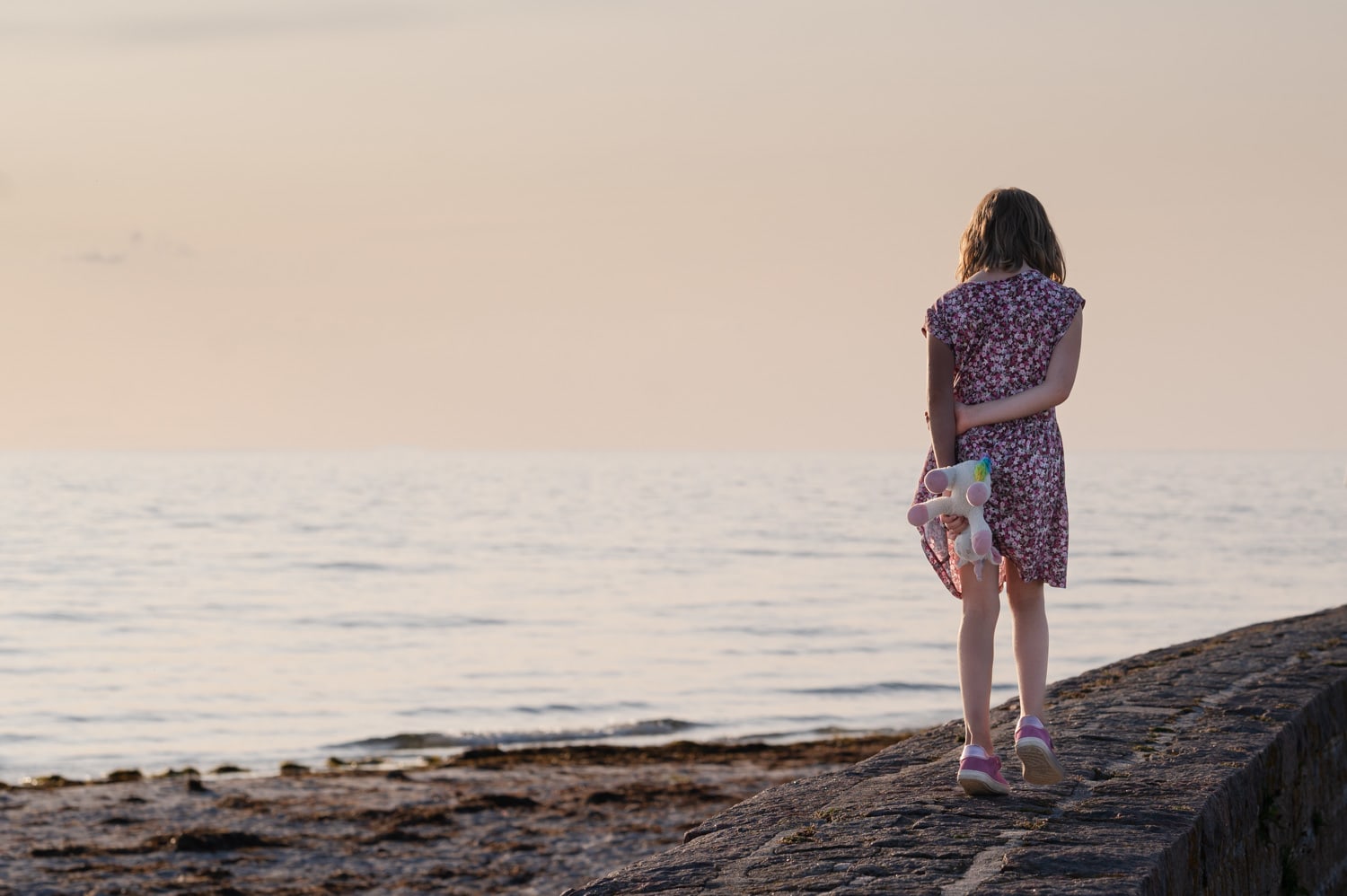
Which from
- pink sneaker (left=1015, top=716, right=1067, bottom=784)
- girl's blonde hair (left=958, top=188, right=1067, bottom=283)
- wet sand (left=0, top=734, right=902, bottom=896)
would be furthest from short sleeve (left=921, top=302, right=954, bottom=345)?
wet sand (left=0, top=734, right=902, bottom=896)

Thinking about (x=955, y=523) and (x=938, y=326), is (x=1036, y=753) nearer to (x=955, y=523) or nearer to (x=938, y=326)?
(x=955, y=523)

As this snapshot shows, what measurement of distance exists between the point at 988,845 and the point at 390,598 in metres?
28.8

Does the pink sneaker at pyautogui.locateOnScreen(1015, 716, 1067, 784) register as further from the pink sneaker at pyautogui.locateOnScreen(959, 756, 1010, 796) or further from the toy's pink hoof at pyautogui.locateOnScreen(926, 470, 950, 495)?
the toy's pink hoof at pyautogui.locateOnScreen(926, 470, 950, 495)

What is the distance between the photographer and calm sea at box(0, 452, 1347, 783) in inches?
679

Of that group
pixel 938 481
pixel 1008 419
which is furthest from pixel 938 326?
pixel 938 481

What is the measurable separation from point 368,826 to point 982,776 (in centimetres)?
699

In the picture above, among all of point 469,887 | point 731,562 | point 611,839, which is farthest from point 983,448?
point 731,562

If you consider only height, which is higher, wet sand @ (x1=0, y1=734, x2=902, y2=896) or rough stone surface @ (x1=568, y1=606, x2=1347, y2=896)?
rough stone surface @ (x1=568, y1=606, x2=1347, y2=896)

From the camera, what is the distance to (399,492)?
91250mm

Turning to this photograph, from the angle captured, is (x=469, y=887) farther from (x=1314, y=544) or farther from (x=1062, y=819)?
(x=1314, y=544)

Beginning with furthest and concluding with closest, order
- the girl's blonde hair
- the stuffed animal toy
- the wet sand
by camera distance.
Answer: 1. the wet sand
2. the girl's blonde hair
3. the stuffed animal toy

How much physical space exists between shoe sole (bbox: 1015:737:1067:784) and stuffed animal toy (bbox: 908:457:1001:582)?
571 millimetres

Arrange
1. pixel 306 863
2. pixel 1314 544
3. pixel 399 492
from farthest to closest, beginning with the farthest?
pixel 399 492, pixel 1314 544, pixel 306 863

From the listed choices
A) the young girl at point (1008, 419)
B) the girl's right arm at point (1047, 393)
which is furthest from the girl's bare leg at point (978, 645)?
the girl's right arm at point (1047, 393)
